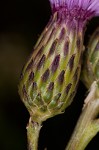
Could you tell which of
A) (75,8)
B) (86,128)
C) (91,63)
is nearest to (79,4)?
(75,8)

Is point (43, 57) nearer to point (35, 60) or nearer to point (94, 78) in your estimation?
point (35, 60)

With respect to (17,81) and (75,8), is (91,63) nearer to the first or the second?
(75,8)

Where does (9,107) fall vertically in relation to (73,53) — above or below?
below

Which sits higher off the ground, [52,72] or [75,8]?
[75,8]

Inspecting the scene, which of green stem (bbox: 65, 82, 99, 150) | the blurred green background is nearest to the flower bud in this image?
green stem (bbox: 65, 82, 99, 150)

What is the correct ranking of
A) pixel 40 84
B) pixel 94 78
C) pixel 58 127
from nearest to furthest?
pixel 40 84
pixel 94 78
pixel 58 127

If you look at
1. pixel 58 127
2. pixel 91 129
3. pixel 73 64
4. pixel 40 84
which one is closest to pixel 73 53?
pixel 73 64

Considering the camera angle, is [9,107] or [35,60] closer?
[35,60]
